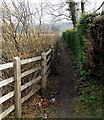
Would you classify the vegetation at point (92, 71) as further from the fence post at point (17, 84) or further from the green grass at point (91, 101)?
the fence post at point (17, 84)

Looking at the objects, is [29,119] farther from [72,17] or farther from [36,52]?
[72,17]

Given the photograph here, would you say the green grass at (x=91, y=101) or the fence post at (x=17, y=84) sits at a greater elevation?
the fence post at (x=17, y=84)

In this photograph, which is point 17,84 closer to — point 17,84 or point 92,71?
point 17,84

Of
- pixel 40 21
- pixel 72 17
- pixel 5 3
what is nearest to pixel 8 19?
pixel 5 3

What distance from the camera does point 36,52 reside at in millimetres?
6562

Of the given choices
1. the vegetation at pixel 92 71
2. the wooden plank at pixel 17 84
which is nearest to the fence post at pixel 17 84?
the wooden plank at pixel 17 84

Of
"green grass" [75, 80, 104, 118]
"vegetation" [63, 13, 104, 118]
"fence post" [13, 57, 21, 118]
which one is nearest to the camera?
"fence post" [13, 57, 21, 118]

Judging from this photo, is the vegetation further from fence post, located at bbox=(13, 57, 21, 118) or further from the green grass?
fence post, located at bbox=(13, 57, 21, 118)

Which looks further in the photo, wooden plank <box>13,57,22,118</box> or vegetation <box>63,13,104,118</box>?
vegetation <box>63,13,104,118</box>

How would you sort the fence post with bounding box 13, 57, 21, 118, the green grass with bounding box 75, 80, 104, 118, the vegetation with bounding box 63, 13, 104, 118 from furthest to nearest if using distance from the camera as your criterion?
1. the vegetation with bounding box 63, 13, 104, 118
2. the green grass with bounding box 75, 80, 104, 118
3. the fence post with bounding box 13, 57, 21, 118

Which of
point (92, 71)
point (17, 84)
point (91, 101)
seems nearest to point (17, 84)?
point (17, 84)

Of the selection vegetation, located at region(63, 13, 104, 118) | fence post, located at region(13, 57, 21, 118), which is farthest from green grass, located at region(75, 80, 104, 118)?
fence post, located at region(13, 57, 21, 118)

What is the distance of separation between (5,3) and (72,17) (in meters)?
19.0

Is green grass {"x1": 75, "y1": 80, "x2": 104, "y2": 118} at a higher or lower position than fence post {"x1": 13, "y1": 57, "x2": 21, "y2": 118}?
lower
